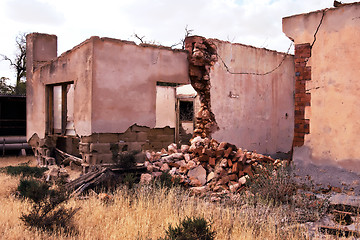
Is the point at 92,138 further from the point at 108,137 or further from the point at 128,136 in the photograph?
the point at 128,136

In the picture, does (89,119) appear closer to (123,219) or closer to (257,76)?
(123,219)

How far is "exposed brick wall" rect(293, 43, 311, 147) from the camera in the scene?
627cm

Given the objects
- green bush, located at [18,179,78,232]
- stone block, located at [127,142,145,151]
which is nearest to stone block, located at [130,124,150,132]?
stone block, located at [127,142,145,151]

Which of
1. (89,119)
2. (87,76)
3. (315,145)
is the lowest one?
(315,145)

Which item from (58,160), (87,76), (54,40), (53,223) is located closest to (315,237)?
(53,223)

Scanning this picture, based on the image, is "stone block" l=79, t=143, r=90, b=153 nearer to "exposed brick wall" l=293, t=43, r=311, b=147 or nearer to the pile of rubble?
the pile of rubble

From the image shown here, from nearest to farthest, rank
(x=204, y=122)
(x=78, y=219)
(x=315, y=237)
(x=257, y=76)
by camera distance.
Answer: (x=315, y=237), (x=78, y=219), (x=204, y=122), (x=257, y=76)

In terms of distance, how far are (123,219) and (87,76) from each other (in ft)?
14.2

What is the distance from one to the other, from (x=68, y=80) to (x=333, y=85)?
6462mm

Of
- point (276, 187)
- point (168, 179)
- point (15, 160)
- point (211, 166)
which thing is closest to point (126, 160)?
point (168, 179)

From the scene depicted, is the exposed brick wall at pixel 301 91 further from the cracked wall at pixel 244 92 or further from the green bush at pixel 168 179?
the cracked wall at pixel 244 92

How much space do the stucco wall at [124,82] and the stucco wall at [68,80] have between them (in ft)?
0.74

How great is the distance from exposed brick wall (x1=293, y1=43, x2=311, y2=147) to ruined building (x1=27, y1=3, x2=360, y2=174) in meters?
0.02

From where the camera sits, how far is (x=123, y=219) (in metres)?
4.50
